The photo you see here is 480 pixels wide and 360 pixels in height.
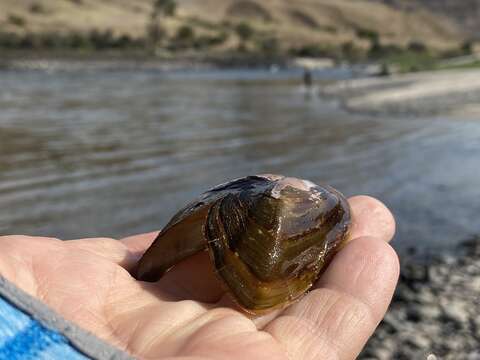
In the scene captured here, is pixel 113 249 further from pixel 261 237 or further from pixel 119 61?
pixel 119 61

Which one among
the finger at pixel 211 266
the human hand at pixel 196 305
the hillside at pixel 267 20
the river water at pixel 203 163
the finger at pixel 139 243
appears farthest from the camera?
the hillside at pixel 267 20

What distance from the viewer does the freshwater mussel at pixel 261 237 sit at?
3049 millimetres

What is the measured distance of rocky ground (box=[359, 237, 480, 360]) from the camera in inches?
172

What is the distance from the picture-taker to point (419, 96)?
78.3ft

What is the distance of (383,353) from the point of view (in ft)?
14.4

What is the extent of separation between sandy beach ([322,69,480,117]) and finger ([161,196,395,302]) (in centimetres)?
1518

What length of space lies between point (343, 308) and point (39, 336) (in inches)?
55.9

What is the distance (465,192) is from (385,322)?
463 cm

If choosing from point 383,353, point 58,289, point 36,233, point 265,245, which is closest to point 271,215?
point 265,245

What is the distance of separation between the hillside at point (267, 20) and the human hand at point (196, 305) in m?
103

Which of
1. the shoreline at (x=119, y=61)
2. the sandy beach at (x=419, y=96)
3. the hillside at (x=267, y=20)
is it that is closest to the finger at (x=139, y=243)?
the sandy beach at (x=419, y=96)

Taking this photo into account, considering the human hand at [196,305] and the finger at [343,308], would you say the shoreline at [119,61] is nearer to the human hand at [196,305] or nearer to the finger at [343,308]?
the human hand at [196,305]

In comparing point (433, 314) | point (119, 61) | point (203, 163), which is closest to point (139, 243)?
point (433, 314)

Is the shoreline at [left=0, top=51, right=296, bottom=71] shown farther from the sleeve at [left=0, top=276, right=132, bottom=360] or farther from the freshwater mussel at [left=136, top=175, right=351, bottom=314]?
the sleeve at [left=0, top=276, right=132, bottom=360]
